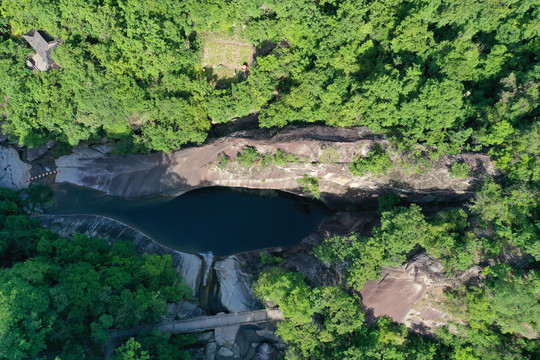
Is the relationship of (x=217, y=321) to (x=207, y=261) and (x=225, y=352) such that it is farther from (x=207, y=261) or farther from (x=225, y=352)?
(x=207, y=261)

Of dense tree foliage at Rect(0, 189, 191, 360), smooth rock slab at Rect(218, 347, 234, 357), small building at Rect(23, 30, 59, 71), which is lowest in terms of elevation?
smooth rock slab at Rect(218, 347, 234, 357)

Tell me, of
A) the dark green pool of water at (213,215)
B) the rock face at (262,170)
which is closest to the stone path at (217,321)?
the dark green pool of water at (213,215)

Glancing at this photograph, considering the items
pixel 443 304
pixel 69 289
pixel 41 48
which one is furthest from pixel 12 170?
pixel 443 304

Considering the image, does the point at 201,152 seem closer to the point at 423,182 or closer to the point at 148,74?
the point at 148,74

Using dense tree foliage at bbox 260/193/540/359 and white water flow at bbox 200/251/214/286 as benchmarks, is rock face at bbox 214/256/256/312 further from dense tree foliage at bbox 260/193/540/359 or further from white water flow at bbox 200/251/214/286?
dense tree foliage at bbox 260/193/540/359

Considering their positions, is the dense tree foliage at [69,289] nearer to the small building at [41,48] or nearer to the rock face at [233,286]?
the rock face at [233,286]

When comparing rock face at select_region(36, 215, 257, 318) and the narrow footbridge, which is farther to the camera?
rock face at select_region(36, 215, 257, 318)

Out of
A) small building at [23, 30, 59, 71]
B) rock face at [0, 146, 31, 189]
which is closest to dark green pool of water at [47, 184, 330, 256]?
rock face at [0, 146, 31, 189]
